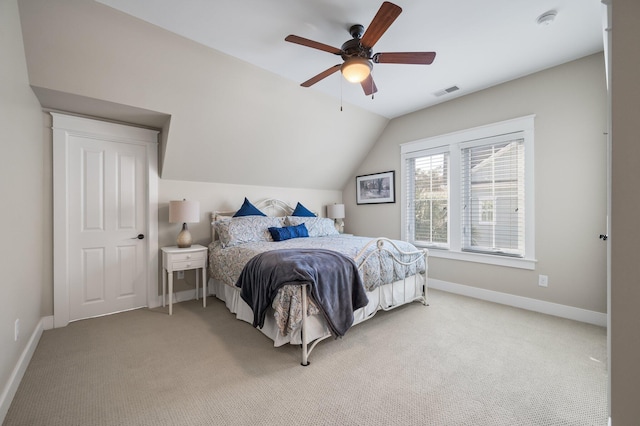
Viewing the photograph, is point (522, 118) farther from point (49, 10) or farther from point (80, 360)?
point (80, 360)

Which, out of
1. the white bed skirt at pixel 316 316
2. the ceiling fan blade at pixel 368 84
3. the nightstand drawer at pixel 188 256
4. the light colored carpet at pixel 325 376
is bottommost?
the light colored carpet at pixel 325 376

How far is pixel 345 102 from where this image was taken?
4.13m

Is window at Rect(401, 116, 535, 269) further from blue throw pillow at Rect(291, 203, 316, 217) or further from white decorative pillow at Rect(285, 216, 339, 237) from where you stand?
blue throw pillow at Rect(291, 203, 316, 217)

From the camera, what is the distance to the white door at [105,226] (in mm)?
3057

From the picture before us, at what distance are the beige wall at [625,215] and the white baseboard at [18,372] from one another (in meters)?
3.17

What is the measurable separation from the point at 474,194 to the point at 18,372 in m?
4.99

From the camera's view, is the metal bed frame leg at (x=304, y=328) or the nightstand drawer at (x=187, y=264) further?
the nightstand drawer at (x=187, y=264)

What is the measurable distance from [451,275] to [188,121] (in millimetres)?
4243

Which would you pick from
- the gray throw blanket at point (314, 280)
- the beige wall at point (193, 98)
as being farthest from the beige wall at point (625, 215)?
the beige wall at point (193, 98)

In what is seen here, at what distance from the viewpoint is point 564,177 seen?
3.07m

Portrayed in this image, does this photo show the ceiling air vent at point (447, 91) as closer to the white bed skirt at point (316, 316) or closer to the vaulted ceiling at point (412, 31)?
the vaulted ceiling at point (412, 31)

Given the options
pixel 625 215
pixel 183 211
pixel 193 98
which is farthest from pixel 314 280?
pixel 193 98

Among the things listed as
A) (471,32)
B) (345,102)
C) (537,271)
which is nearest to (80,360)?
(345,102)

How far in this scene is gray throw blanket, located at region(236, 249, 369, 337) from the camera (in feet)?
7.08
